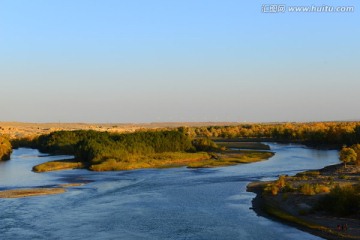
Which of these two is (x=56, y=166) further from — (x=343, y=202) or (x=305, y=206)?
(x=343, y=202)

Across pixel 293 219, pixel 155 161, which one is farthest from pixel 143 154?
pixel 293 219

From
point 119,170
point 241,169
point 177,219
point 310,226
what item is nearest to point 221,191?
point 177,219

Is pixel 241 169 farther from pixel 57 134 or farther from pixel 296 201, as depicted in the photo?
pixel 57 134

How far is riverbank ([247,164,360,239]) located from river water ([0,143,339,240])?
53.2 inches

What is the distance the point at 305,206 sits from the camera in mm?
45781

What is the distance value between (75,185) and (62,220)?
76.5 ft

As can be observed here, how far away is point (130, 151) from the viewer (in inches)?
4077

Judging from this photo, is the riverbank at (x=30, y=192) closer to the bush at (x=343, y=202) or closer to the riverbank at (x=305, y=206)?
the riverbank at (x=305, y=206)

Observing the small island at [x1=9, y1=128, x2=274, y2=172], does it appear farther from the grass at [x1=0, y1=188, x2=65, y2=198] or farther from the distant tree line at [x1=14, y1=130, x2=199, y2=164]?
the grass at [x1=0, y1=188, x2=65, y2=198]

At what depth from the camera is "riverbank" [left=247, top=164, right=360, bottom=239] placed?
125ft

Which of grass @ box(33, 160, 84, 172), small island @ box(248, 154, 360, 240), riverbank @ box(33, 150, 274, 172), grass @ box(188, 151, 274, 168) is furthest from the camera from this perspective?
grass @ box(188, 151, 274, 168)

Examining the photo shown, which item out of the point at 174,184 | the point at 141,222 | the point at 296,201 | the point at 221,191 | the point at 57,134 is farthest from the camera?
the point at 57,134

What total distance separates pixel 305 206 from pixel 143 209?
1583 cm

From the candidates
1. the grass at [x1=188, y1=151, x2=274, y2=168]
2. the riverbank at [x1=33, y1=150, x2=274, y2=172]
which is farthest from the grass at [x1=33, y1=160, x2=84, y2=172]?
the grass at [x1=188, y1=151, x2=274, y2=168]
